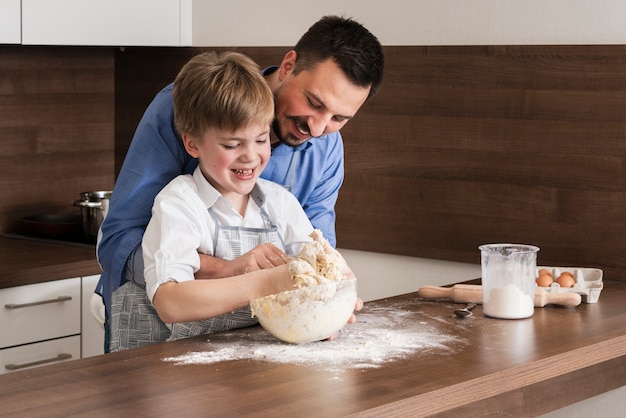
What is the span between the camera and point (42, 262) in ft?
8.95

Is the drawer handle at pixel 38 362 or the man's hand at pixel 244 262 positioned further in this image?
the drawer handle at pixel 38 362

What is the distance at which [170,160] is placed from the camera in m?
1.88

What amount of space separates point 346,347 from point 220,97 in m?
0.46

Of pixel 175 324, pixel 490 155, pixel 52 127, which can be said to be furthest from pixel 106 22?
pixel 175 324

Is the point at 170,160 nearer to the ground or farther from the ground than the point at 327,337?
farther from the ground

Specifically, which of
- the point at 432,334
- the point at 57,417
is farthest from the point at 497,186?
the point at 57,417

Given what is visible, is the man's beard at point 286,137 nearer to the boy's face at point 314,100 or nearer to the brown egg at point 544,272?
the boy's face at point 314,100

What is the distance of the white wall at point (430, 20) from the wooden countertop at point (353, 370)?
0.74 m

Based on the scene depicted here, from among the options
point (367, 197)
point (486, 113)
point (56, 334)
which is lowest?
point (56, 334)

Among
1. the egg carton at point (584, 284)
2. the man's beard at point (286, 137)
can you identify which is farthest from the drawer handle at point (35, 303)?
the egg carton at point (584, 284)

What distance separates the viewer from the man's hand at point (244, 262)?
1.69m

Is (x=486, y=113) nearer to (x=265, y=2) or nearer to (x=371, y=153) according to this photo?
(x=371, y=153)

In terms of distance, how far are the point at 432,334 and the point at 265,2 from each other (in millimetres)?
1481

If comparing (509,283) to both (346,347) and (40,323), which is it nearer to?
(346,347)
